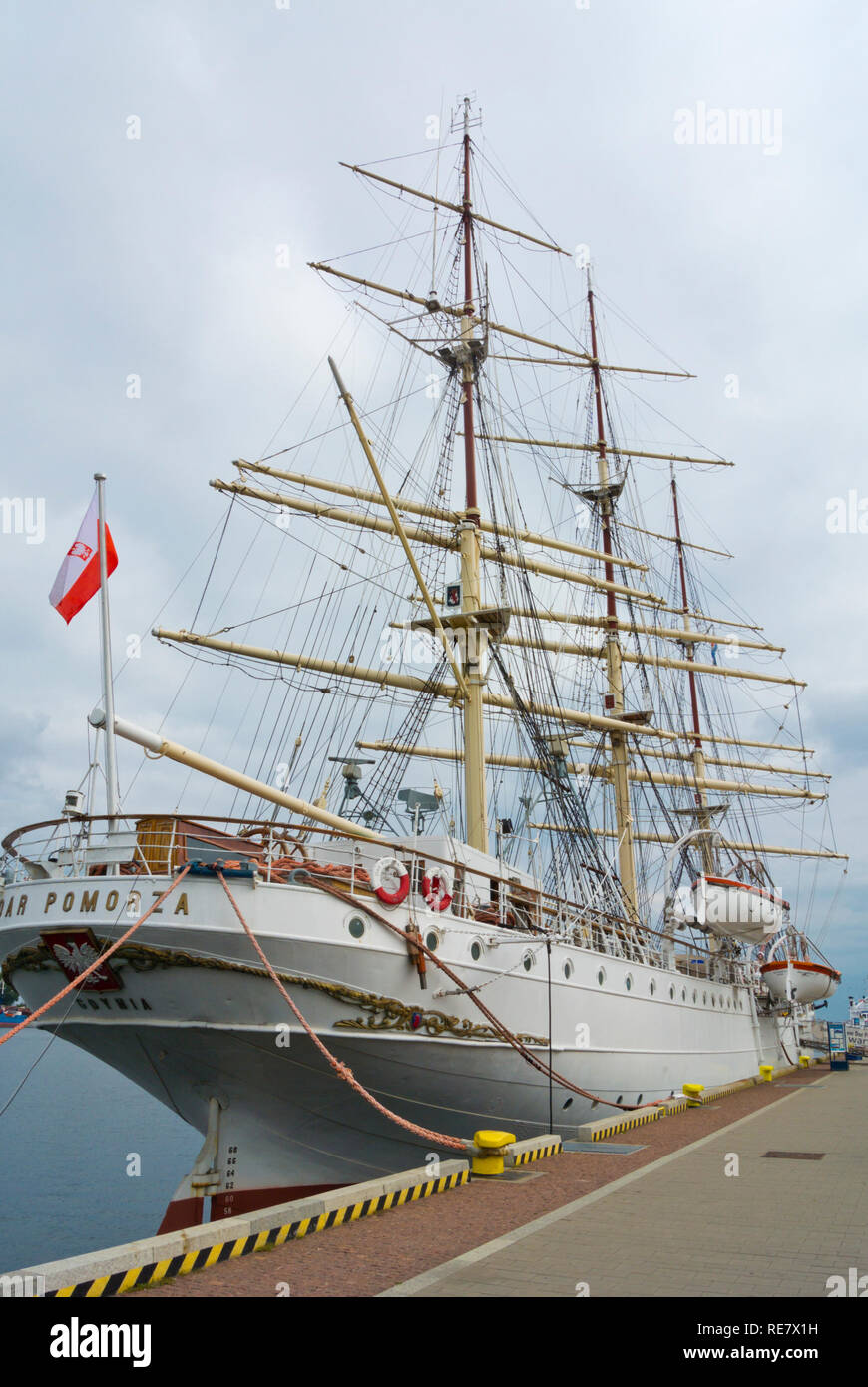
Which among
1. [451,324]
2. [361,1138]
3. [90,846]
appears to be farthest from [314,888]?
[451,324]

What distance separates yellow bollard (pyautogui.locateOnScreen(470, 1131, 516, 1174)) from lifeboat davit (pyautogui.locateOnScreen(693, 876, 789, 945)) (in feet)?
52.7

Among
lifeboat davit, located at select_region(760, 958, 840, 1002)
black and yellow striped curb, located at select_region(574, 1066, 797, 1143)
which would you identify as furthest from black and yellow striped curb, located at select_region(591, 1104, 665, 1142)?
lifeboat davit, located at select_region(760, 958, 840, 1002)

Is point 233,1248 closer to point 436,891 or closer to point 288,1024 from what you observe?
point 288,1024

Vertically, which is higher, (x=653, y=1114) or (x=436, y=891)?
(x=436, y=891)

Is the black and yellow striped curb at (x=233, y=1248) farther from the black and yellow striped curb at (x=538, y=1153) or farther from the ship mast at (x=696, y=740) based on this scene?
the ship mast at (x=696, y=740)

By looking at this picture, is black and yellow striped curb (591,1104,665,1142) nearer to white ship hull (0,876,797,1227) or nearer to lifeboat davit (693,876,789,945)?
white ship hull (0,876,797,1227)

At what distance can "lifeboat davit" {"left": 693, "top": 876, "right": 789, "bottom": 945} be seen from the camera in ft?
87.3

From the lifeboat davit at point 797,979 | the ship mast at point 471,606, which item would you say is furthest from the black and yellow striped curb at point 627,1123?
the lifeboat davit at point 797,979

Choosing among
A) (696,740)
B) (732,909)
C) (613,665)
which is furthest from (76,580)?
(696,740)

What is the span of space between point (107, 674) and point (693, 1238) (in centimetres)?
906

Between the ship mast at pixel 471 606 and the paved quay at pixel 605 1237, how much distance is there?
8842 millimetres

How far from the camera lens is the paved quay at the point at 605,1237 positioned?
6.81 meters

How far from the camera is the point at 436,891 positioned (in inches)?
544
